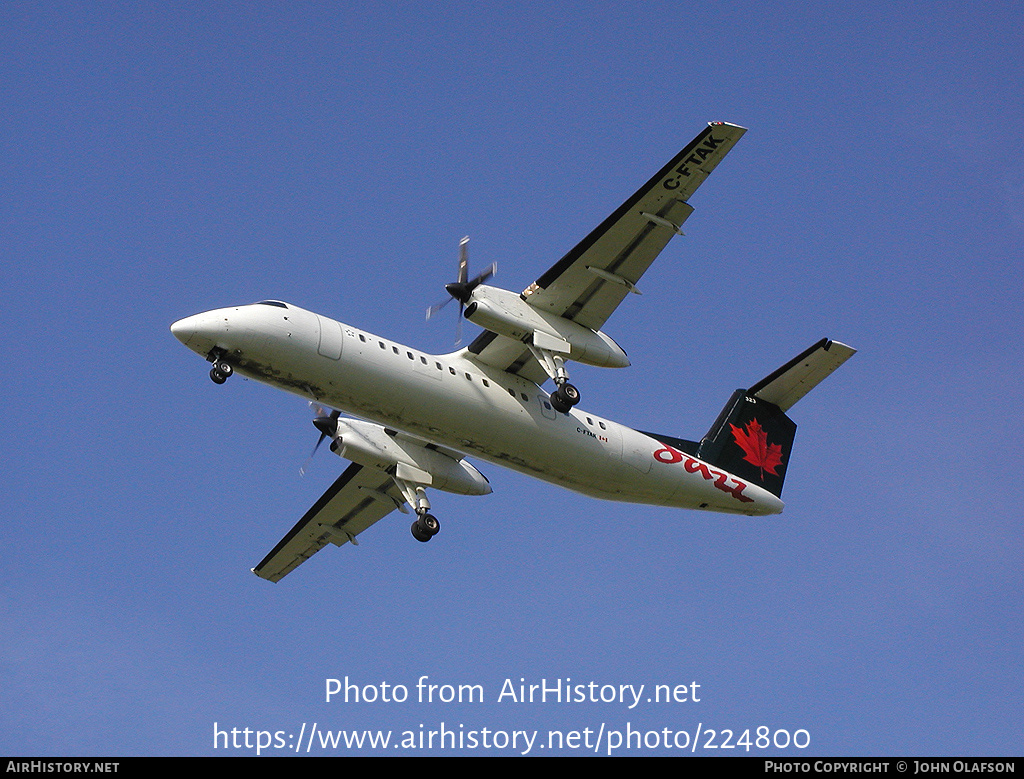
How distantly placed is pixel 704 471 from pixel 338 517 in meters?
7.99

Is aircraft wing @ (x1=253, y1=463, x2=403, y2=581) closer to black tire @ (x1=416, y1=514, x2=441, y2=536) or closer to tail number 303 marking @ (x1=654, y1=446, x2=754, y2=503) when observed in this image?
black tire @ (x1=416, y1=514, x2=441, y2=536)

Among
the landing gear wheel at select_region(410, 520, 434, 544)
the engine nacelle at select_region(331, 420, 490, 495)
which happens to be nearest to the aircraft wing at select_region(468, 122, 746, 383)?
the engine nacelle at select_region(331, 420, 490, 495)

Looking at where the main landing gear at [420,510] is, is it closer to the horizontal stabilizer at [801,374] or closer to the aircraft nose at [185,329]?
the aircraft nose at [185,329]

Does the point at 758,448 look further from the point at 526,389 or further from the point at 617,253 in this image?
the point at 617,253

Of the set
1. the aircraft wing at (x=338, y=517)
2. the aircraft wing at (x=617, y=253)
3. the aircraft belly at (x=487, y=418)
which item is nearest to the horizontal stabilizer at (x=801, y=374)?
the aircraft belly at (x=487, y=418)

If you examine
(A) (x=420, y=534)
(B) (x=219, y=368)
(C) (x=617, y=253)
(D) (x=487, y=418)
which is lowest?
(B) (x=219, y=368)

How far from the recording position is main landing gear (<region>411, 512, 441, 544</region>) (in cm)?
1988

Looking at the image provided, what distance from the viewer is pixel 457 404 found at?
18297 mm

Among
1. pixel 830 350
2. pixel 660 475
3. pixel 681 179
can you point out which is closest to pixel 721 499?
pixel 660 475

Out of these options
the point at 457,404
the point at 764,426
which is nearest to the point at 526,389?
the point at 457,404

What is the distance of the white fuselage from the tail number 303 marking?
24 millimetres

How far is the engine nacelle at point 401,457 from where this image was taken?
20.4m
